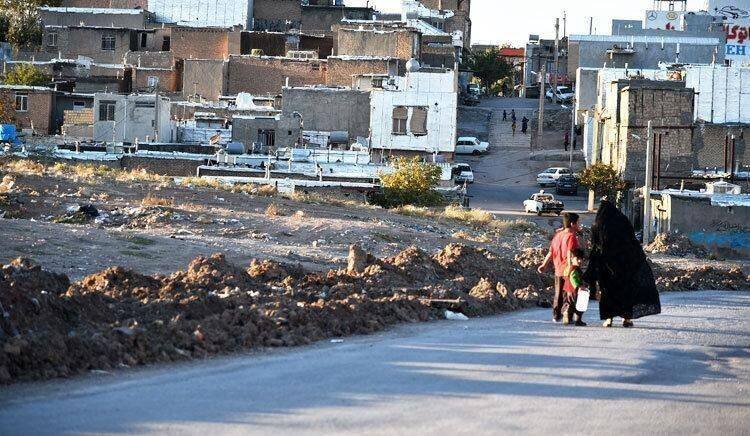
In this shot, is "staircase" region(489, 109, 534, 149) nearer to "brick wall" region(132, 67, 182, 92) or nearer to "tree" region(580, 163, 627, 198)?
"brick wall" region(132, 67, 182, 92)

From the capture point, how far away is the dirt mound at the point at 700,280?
27.7 m

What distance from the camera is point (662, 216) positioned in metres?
50.9

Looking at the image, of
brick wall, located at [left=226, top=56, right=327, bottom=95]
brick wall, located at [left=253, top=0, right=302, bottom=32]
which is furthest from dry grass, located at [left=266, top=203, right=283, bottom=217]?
→ brick wall, located at [left=253, top=0, right=302, bottom=32]

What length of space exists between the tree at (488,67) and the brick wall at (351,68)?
3074 centimetres

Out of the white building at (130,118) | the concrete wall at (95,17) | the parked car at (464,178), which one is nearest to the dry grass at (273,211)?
the white building at (130,118)

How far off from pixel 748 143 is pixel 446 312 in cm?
5351

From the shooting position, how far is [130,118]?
224 ft

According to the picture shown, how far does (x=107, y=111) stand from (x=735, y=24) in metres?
49.7

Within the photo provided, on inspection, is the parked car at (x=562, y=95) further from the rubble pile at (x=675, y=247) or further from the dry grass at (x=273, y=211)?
the dry grass at (x=273, y=211)

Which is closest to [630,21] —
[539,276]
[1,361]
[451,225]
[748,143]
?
[748,143]

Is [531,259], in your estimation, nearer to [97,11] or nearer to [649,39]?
[649,39]

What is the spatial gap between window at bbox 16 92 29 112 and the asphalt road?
2400 inches

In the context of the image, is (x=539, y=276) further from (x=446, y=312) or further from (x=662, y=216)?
(x=662, y=216)

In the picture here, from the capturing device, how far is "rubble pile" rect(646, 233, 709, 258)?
44.4 meters
